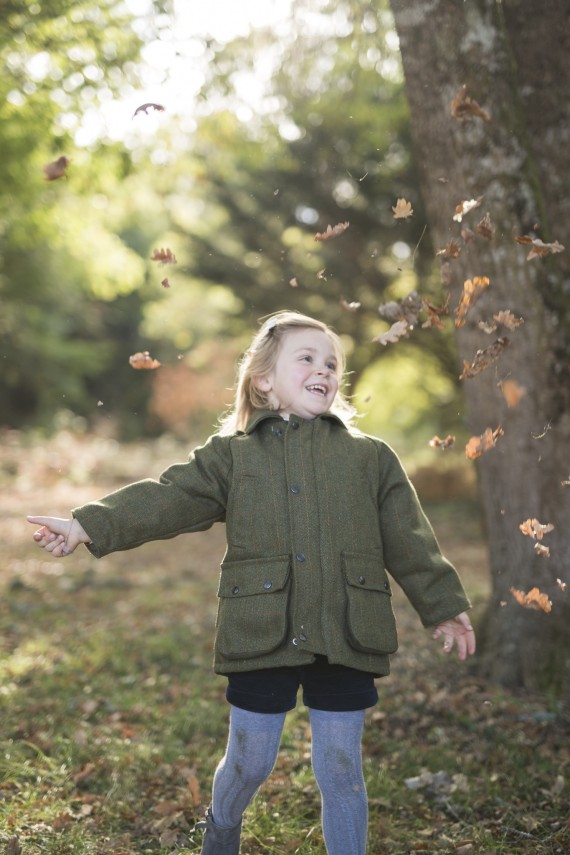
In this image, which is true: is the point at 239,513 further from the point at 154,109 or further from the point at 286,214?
the point at 286,214

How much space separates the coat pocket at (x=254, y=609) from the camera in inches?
106

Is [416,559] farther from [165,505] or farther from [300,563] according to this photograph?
[165,505]

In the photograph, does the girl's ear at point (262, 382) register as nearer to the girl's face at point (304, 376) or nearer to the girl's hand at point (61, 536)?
the girl's face at point (304, 376)

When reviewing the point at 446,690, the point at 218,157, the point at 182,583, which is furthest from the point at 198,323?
the point at 446,690

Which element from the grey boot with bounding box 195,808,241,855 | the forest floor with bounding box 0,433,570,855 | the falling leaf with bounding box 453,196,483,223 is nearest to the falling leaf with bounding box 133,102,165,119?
the falling leaf with bounding box 453,196,483,223

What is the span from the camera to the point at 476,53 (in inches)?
149

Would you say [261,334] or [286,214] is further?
[286,214]

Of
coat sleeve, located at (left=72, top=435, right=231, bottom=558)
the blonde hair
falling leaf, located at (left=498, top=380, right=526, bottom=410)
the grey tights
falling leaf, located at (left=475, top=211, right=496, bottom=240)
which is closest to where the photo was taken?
the grey tights

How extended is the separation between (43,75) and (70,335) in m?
19.8

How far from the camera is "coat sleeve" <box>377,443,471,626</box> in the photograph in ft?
9.61

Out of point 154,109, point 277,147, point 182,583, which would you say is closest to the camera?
point 154,109

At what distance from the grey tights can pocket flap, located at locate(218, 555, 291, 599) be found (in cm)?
40

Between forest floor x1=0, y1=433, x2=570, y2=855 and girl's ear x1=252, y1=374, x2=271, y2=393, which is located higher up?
girl's ear x1=252, y1=374, x2=271, y2=393

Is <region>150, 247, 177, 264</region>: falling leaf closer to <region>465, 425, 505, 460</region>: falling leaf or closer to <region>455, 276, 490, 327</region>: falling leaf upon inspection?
<region>455, 276, 490, 327</region>: falling leaf
